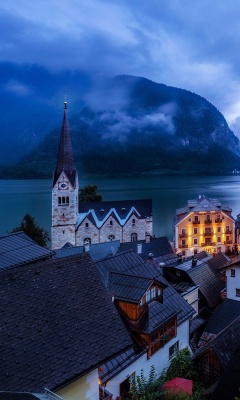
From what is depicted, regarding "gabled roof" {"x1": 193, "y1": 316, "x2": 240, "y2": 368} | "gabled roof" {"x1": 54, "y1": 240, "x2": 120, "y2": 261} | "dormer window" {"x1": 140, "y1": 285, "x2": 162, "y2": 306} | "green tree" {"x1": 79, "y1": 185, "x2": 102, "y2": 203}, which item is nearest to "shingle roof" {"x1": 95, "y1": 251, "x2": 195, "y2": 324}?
"dormer window" {"x1": 140, "y1": 285, "x2": 162, "y2": 306}

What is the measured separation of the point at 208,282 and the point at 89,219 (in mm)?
29639

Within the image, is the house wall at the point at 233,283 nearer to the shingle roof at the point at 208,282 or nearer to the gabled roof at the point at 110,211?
the shingle roof at the point at 208,282

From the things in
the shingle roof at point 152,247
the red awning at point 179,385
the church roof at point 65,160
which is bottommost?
the red awning at point 179,385

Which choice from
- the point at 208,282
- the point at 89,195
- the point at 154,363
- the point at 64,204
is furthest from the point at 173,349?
the point at 89,195

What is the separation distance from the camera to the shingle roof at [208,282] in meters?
26.7

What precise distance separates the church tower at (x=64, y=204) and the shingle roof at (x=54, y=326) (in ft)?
151

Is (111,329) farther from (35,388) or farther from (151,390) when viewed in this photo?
(151,390)

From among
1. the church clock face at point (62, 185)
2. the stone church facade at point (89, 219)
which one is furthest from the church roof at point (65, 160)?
the church clock face at point (62, 185)

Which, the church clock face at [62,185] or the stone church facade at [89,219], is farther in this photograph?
the church clock face at [62,185]

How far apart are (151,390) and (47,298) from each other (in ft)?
17.3

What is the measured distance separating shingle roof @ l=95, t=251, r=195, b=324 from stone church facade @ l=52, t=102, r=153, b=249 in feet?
118

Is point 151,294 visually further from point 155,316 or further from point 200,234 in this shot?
point 200,234

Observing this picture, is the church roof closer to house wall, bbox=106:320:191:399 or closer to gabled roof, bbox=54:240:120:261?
gabled roof, bbox=54:240:120:261

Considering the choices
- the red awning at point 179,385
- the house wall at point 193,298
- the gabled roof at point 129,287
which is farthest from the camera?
the house wall at point 193,298
